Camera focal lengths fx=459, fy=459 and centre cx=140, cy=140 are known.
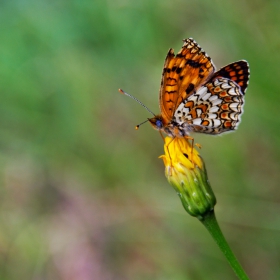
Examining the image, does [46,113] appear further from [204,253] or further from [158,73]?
[204,253]

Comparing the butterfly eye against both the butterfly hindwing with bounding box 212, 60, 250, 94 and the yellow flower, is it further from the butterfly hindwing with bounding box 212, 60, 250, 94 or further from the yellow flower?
the butterfly hindwing with bounding box 212, 60, 250, 94

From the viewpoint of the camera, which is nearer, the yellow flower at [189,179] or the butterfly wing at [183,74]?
the yellow flower at [189,179]

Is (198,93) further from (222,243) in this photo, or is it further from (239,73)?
(222,243)

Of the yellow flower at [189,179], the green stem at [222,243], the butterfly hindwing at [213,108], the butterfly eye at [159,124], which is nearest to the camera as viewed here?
the green stem at [222,243]

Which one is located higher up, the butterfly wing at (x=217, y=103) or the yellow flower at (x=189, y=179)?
the butterfly wing at (x=217, y=103)

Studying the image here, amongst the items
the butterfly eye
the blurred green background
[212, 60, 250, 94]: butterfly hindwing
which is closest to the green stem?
the butterfly eye

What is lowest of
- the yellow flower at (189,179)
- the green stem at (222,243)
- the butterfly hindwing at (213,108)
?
the green stem at (222,243)

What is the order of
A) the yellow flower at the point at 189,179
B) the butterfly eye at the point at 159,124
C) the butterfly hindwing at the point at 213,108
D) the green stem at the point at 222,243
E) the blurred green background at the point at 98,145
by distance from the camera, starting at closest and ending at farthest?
1. the green stem at the point at 222,243
2. the yellow flower at the point at 189,179
3. the butterfly hindwing at the point at 213,108
4. the butterfly eye at the point at 159,124
5. the blurred green background at the point at 98,145

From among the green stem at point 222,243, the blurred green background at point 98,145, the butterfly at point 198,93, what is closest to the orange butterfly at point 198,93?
the butterfly at point 198,93

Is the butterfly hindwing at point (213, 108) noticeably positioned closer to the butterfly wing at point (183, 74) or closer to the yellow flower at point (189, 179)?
the butterfly wing at point (183, 74)
